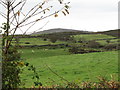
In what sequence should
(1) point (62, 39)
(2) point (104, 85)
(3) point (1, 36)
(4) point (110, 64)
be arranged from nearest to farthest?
(3) point (1, 36)
(2) point (104, 85)
(4) point (110, 64)
(1) point (62, 39)

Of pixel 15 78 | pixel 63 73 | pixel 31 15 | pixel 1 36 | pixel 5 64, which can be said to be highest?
pixel 31 15

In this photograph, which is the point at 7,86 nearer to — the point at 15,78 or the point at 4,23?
the point at 15,78

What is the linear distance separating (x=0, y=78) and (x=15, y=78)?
2.53 ft

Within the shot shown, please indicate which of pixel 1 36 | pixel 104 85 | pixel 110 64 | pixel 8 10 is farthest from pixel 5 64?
pixel 110 64

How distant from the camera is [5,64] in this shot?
6.82 metres

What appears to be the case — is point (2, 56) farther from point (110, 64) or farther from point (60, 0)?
point (110, 64)

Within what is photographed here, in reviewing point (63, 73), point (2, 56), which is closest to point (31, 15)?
point (2, 56)

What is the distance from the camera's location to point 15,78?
752 cm

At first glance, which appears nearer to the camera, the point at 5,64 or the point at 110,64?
the point at 5,64

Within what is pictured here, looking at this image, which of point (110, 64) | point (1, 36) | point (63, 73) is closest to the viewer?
point (1, 36)

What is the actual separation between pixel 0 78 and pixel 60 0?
8.44 ft

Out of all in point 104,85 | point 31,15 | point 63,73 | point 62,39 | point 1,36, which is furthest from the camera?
point 62,39

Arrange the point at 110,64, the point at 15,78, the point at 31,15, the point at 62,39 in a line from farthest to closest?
1. the point at 62,39
2. the point at 110,64
3. the point at 15,78
4. the point at 31,15

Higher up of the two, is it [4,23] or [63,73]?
[4,23]
